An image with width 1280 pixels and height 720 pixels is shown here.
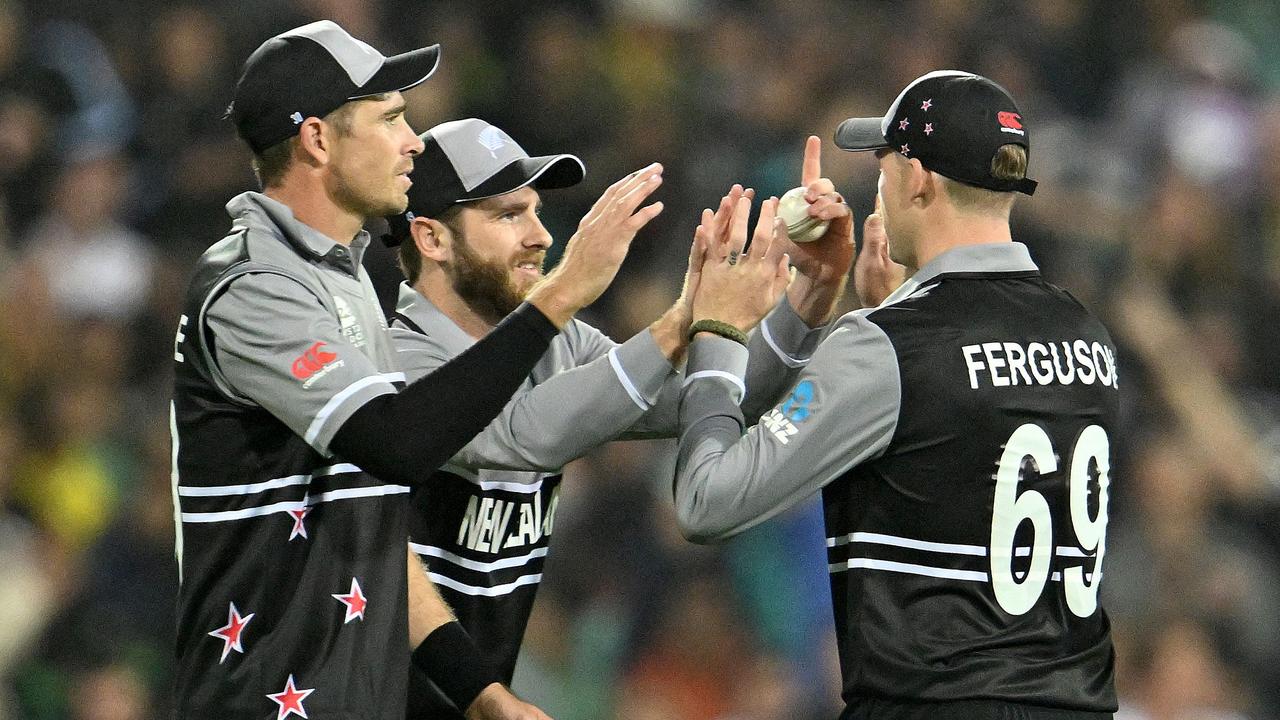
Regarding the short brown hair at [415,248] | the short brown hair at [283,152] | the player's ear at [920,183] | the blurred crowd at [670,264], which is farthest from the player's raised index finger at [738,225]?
the blurred crowd at [670,264]

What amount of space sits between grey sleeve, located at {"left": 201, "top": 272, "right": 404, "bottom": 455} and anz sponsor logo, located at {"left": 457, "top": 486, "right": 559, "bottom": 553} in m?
0.68

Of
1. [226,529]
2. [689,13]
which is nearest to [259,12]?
[689,13]

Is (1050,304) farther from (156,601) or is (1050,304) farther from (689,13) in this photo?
(689,13)

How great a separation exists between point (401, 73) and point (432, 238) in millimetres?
598

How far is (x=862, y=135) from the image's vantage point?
137 inches

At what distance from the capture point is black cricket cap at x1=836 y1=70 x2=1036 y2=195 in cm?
323

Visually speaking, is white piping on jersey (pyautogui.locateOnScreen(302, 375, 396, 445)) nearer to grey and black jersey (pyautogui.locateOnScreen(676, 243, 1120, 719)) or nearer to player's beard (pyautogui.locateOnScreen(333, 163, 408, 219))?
player's beard (pyautogui.locateOnScreen(333, 163, 408, 219))

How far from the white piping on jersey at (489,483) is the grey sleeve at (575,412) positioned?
0.12 meters

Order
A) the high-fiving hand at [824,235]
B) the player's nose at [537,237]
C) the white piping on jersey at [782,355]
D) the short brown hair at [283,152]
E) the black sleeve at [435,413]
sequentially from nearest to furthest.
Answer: the black sleeve at [435,413] < the short brown hair at [283,152] < the high-fiving hand at [824,235] < the white piping on jersey at [782,355] < the player's nose at [537,237]

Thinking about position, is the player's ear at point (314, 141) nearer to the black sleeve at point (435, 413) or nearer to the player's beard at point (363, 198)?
the player's beard at point (363, 198)

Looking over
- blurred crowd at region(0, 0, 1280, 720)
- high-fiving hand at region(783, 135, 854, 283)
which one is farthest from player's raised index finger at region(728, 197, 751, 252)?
blurred crowd at region(0, 0, 1280, 720)

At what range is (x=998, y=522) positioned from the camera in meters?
3.09

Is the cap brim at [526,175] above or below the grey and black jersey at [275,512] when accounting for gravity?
above

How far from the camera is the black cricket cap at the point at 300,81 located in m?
3.24
